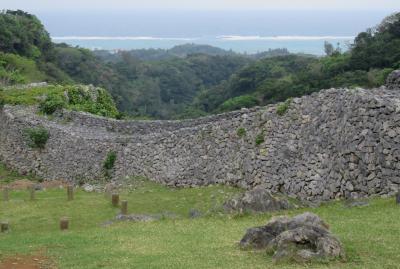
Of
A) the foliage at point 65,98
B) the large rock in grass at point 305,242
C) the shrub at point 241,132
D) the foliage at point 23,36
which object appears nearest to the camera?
the large rock in grass at point 305,242

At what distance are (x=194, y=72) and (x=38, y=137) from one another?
111233mm

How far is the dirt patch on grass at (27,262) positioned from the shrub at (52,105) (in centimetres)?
2363

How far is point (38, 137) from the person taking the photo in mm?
31594

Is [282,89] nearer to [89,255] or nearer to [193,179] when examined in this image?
[193,179]

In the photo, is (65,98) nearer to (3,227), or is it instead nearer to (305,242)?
(3,227)

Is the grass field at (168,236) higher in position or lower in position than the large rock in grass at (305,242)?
lower

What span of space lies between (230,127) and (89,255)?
488 inches

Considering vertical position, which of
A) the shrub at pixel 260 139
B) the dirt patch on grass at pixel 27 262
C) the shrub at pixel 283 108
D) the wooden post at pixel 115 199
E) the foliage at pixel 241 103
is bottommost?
the foliage at pixel 241 103

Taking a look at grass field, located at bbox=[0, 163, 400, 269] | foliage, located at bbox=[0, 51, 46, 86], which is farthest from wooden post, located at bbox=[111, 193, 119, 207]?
foliage, located at bbox=[0, 51, 46, 86]

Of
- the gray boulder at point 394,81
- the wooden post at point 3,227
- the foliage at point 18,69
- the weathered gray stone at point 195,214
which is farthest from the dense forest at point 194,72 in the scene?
the wooden post at point 3,227

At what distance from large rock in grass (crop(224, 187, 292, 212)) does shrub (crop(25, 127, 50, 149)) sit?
17.2 m

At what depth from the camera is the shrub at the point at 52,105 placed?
35.7 metres

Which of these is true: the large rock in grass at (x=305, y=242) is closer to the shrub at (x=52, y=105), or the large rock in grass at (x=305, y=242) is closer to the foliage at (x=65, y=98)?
the shrub at (x=52, y=105)

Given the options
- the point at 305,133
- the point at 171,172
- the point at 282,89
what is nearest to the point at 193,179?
the point at 171,172
